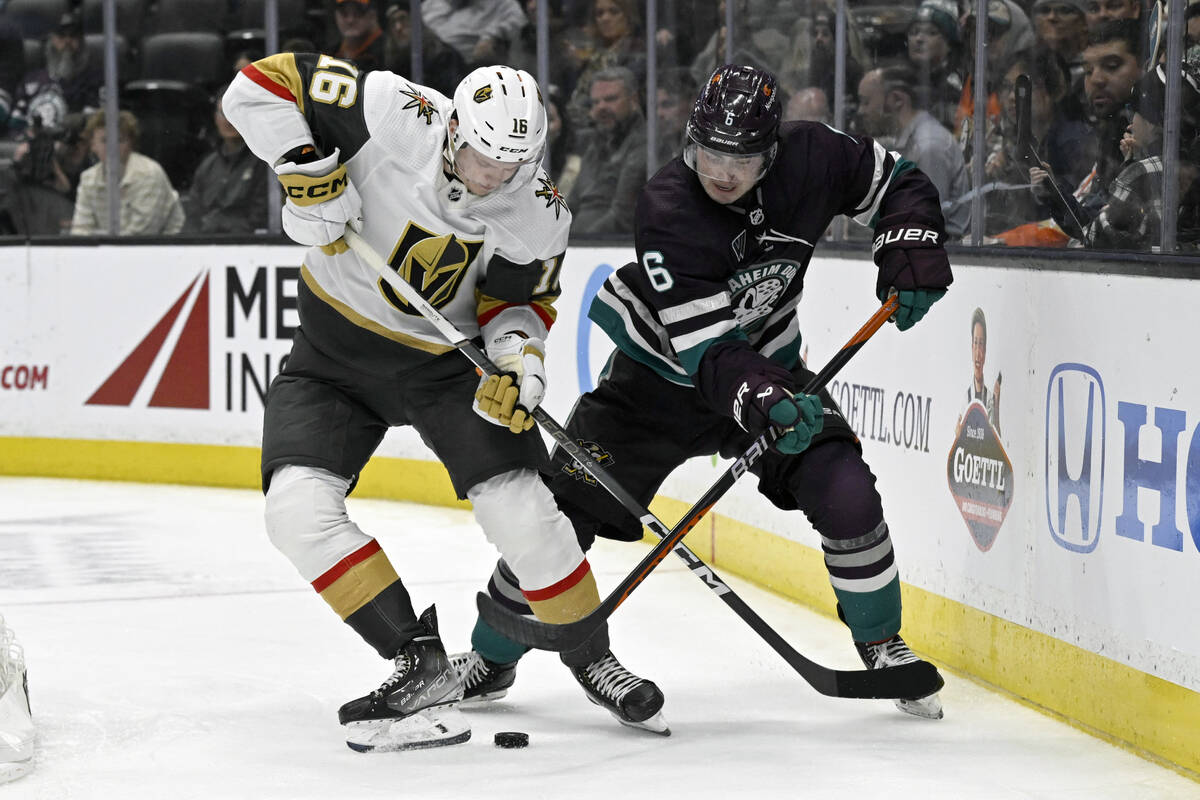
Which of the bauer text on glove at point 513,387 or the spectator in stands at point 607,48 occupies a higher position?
the spectator in stands at point 607,48

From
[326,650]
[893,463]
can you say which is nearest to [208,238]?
[326,650]

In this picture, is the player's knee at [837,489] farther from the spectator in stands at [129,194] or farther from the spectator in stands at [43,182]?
the spectator in stands at [43,182]

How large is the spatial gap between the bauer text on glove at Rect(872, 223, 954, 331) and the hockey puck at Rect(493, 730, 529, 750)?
0.98 metres

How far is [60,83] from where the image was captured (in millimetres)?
6195

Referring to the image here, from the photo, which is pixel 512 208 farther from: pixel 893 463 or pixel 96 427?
pixel 96 427

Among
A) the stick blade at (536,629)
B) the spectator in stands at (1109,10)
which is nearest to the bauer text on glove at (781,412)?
the stick blade at (536,629)

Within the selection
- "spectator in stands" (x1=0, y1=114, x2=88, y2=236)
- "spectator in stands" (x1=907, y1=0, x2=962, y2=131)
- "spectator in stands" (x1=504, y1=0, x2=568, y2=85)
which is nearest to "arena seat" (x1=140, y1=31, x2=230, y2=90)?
"spectator in stands" (x1=0, y1=114, x2=88, y2=236)

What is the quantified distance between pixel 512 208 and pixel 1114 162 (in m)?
1.15

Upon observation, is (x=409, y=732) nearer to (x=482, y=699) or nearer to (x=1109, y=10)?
(x=482, y=699)

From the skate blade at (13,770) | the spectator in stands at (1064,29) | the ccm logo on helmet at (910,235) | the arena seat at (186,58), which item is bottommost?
the skate blade at (13,770)

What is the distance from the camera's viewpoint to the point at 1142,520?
2.67 metres

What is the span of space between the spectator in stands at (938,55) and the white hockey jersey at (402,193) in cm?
124

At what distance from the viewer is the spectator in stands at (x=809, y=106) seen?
4211 millimetres

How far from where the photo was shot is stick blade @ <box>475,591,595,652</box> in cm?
285
